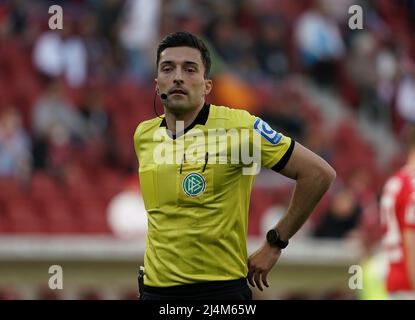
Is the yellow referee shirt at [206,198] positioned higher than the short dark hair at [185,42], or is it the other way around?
the short dark hair at [185,42]

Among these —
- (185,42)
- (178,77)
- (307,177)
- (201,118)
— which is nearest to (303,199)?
(307,177)

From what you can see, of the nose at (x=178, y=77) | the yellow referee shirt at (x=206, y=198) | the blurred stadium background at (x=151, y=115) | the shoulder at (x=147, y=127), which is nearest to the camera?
the yellow referee shirt at (x=206, y=198)

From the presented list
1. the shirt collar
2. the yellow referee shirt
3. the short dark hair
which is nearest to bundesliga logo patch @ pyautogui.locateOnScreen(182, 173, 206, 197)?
the yellow referee shirt

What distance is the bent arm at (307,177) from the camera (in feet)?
18.7

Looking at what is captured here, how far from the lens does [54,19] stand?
47.4ft

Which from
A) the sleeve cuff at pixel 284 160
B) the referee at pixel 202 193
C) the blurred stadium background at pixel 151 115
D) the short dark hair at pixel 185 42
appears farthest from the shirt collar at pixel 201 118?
the blurred stadium background at pixel 151 115

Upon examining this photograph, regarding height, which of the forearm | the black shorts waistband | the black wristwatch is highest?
the forearm

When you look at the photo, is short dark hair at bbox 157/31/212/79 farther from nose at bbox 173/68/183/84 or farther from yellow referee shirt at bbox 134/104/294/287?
yellow referee shirt at bbox 134/104/294/287

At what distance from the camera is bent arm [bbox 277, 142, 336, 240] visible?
18.7 ft

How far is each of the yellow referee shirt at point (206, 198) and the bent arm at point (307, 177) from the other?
47 mm

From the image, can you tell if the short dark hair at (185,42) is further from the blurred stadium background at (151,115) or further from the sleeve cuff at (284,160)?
the blurred stadium background at (151,115)

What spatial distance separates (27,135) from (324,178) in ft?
27.9

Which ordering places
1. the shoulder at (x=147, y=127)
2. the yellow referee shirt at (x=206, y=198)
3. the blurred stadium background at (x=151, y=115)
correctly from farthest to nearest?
the blurred stadium background at (x=151, y=115) → the shoulder at (x=147, y=127) → the yellow referee shirt at (x=206, y=198)
